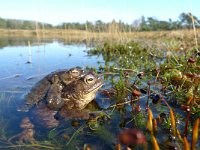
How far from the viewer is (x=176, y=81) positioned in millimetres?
3984

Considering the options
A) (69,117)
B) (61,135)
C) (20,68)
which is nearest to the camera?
(61,135)

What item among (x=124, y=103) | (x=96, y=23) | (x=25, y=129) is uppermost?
(x=96, y=23)

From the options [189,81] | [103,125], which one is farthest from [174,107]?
[103,125]

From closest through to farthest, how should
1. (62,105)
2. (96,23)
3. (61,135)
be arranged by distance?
(61,135) → (62,105) → (96,23)

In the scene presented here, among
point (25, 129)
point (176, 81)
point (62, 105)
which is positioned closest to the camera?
point (25, 129)

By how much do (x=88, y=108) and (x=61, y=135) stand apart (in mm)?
1000

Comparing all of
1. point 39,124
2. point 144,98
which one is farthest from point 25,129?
point 144,98

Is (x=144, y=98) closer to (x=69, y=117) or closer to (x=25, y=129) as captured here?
(x=69, y=117)

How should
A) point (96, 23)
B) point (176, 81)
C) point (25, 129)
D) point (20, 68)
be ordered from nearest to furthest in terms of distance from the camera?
1. point (25, 129)
2. point (176, 81)
3. point (20, 68)
4. point (96, 23)

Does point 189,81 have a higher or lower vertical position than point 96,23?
lower

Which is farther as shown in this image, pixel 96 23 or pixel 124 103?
pixel 96 23

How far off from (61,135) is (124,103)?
0.92m

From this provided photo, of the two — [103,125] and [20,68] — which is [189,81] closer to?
[103,125]

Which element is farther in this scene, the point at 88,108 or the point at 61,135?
the point at 88,108
